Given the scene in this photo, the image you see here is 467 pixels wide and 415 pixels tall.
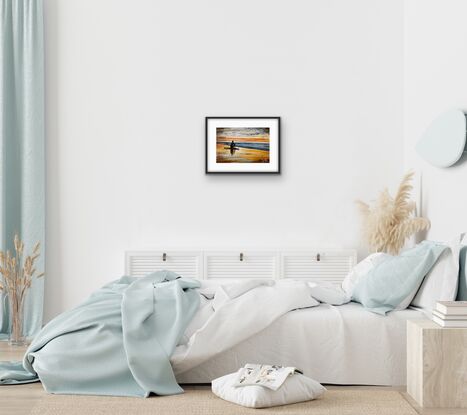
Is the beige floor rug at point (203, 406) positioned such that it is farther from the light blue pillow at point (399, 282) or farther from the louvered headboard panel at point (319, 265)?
the louvered headboard panel at point (319, 265)

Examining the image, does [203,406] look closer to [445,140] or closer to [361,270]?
[361,270]

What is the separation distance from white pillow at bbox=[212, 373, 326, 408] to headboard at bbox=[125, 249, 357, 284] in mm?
2280

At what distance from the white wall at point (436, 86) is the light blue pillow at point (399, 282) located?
68 cm

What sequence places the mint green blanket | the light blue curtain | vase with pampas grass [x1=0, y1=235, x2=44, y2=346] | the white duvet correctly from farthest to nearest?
the light blue curtain < vase with pampas grass [x1=0, y1=235, x2=44, y2=346] < the white duvet < the mint green blanket

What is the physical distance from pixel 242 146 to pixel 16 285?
2.10m

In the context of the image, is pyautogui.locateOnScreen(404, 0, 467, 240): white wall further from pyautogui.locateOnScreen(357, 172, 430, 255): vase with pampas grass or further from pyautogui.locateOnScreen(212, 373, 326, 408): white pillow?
pyautogui.locateOnScreen(212, 373, 326, 408): white pillow

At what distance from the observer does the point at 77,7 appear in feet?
20.4

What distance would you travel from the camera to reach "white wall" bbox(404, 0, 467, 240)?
4777 mm

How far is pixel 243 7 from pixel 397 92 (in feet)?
4.80

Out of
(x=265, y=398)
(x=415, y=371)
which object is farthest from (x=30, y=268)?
(x=415, y=371)

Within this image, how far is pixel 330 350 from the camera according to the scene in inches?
157

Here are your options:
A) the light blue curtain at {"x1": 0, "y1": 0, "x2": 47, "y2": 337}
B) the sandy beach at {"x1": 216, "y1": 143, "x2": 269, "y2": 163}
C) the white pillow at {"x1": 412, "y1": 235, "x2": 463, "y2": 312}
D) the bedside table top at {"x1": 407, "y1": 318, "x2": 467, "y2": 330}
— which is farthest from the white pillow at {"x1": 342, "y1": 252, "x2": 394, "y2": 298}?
the light blue curtain at {"x1": 0, "y1": 0, "x2": 47, "y2": 337}

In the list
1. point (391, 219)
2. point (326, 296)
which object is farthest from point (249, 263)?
point (326, 296)

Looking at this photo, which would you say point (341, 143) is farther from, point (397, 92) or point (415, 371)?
point (415, 371)
